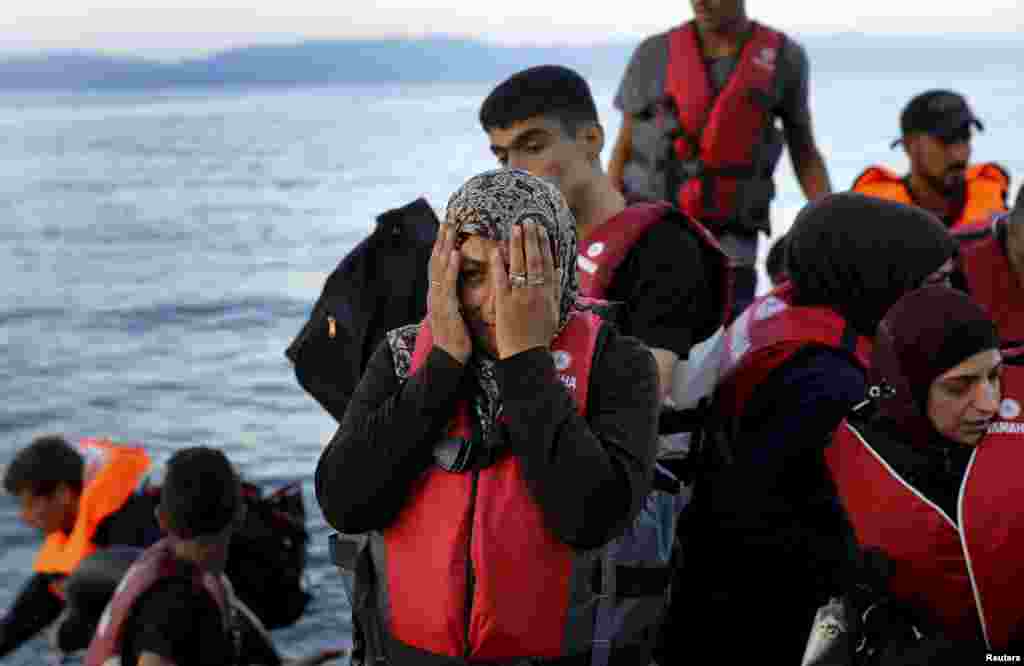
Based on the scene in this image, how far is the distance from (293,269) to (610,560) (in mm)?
18618

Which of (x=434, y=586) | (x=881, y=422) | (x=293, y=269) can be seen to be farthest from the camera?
(x=293, y=269)

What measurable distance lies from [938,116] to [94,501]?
15.0ft

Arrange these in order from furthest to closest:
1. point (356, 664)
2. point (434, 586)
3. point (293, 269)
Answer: point (293, 269) < point (356, 664) < point (434, 586)

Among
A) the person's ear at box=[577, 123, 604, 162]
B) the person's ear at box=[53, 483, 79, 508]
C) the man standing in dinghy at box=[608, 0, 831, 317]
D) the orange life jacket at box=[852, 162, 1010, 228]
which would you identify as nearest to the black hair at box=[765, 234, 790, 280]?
the man standing in dinghy at box=[608, 0, 831, 317]

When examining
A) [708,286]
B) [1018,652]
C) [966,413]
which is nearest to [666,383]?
[708,286]

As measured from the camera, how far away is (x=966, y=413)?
307 centimetres

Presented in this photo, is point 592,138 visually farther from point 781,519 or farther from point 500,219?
point 500,219

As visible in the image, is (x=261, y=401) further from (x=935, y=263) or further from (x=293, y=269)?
(x=935, y=263)

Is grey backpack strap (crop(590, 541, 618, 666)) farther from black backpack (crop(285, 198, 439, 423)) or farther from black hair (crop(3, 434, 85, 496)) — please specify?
black hair (crop(3, 434, 85, 496))

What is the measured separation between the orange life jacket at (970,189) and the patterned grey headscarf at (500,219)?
382 cm

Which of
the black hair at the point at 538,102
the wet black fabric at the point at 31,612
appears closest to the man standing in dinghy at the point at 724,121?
the black hair at the point at 538,102

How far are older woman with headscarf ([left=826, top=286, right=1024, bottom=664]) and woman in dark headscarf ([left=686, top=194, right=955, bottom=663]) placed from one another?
39cm

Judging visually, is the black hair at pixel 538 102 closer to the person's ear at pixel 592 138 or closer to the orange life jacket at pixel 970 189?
the person's ear at pixel 592 138

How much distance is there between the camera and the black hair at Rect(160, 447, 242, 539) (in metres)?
5.05
